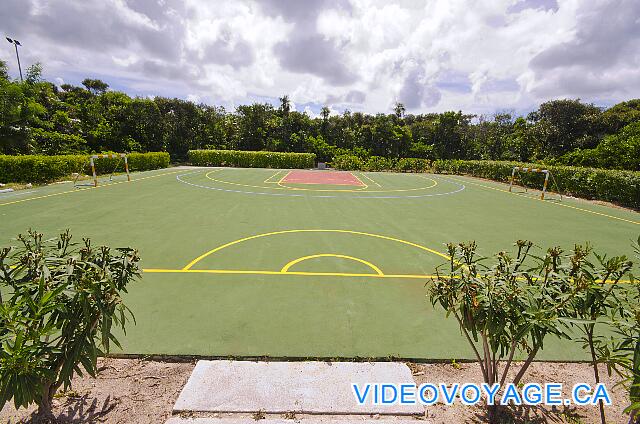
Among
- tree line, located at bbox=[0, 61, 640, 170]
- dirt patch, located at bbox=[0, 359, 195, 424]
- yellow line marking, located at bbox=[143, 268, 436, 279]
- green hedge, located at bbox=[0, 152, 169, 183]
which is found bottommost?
dirt patch, located at bbox=[0, 359, 195, 424]

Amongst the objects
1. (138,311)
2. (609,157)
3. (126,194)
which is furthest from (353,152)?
(138,311)

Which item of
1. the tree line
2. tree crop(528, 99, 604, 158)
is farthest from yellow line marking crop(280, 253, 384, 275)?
tree crop(528, 99, 604, 158)

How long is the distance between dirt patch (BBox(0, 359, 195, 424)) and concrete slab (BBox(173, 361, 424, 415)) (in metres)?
0.25

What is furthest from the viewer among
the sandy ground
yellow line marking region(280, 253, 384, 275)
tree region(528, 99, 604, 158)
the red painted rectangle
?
tree region(528, 99, 604, 158)

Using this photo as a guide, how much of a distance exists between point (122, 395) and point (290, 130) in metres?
44.7

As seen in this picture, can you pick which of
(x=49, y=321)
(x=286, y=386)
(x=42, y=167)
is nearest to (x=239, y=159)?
(x=42, y=167)

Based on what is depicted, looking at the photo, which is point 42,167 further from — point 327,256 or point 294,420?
point 294,420

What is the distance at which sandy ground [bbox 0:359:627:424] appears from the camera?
352 cm

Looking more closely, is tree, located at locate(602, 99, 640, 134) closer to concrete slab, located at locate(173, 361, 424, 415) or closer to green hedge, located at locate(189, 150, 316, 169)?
green hedge, located at locate(189, 150, 316, 169)

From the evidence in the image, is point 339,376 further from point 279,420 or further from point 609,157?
point 609,157

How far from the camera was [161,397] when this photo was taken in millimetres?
3818

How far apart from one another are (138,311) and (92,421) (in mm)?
2503

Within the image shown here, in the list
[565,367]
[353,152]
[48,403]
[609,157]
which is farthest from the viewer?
[353,152]

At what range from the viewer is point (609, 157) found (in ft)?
92.2
